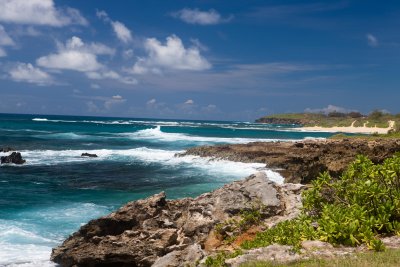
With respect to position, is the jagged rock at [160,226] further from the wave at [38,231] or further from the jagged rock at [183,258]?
the wave at [38,231]

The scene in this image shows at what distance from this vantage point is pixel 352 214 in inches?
409

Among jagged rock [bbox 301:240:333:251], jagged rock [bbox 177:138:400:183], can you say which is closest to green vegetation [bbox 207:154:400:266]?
jagged rock [bbox 301:240:333:251]

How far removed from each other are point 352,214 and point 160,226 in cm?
624

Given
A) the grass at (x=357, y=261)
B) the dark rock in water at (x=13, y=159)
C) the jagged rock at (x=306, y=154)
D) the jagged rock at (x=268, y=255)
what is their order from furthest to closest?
the dark rock in water at (x=13, y=159), the jagged rock at (x=306, y=154), the jagged rock at (x=268, y=255), the grass at (x=357, y=261)

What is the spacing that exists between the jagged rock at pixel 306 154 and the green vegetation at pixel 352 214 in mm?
12828

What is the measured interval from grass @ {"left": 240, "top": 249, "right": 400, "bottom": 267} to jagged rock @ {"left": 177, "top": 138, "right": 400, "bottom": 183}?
15.8 meters

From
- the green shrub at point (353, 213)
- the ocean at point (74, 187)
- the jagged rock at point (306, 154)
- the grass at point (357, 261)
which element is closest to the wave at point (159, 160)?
the ocean at point (74, 187)

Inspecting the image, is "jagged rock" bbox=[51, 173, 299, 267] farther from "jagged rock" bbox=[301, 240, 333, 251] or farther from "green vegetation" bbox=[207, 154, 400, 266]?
"jagged rock" bbox=[301, 240, 333, 251]

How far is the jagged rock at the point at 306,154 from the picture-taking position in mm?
26078

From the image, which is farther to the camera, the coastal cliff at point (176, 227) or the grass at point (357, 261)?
the coastal cliff at point (176, 227)

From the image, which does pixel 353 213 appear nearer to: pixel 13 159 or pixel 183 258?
pixel 183 258

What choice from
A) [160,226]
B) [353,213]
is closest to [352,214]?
[353,213]

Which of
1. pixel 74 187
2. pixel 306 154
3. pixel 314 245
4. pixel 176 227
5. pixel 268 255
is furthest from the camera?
pixel 306 154

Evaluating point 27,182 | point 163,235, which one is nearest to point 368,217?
point 163,235
